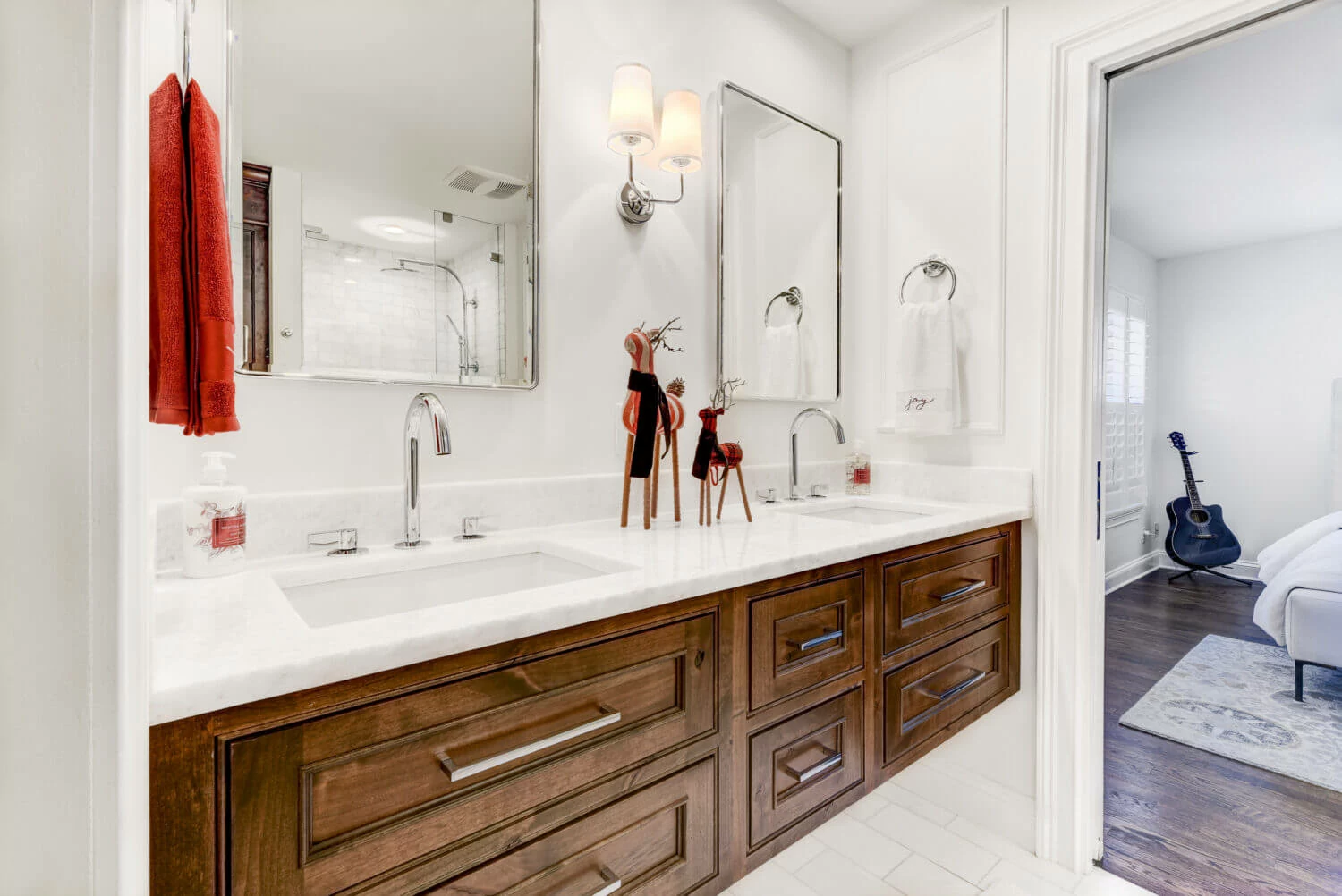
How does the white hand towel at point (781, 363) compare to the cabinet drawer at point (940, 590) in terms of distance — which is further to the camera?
the white hand towel at point (781, 363)

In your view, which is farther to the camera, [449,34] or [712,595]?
[449,34]

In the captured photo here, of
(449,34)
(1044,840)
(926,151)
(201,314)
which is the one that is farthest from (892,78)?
(1044,840)

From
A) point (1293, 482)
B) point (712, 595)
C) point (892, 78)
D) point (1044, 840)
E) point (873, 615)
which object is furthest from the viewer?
point (1293, 482)

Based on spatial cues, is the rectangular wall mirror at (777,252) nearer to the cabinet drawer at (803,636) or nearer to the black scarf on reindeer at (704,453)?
the black scarf on reindeer at (704,453)

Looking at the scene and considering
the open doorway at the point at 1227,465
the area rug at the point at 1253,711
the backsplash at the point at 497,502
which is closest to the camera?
the backsplash at the point at 497,502

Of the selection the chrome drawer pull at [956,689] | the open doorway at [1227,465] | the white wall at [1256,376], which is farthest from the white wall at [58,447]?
the white wall at [1256,376]

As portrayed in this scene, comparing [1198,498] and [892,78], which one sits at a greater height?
[892,78]

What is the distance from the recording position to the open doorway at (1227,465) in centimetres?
178

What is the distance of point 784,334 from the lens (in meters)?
1.96

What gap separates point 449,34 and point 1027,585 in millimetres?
1977

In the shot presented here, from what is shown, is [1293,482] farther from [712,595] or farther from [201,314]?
[201,314]

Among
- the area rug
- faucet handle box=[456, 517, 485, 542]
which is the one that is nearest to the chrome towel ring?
faucet handle box=[456, 517, 485, 542]

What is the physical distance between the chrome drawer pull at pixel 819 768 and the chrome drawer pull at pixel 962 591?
17.6 inches

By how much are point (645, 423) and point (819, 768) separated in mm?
776
